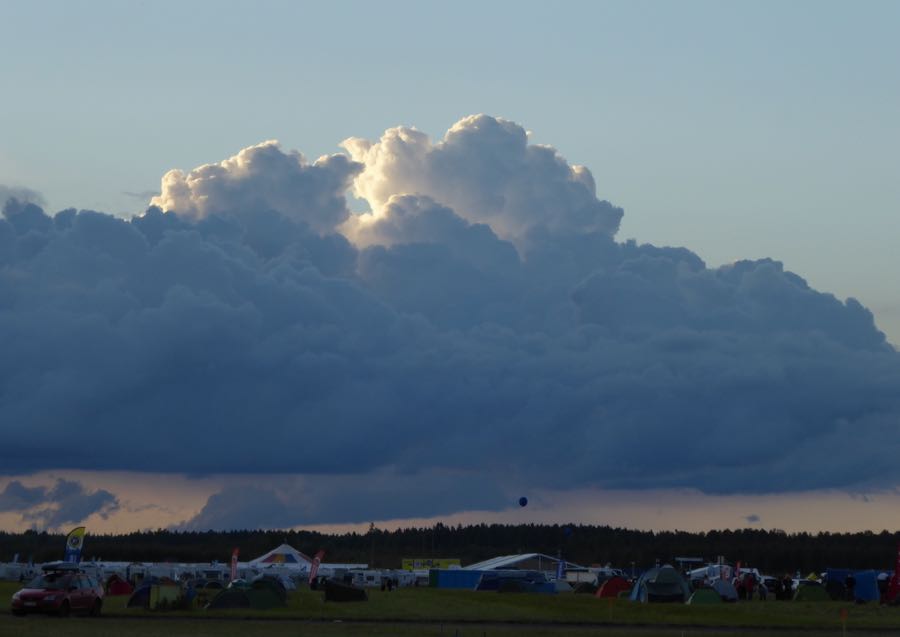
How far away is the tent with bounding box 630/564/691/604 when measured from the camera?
295 ft

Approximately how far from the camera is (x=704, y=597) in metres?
87.1

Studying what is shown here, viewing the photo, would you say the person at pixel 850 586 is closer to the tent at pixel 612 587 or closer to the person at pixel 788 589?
the person at pixel 788 589

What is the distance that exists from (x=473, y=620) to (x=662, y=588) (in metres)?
26.9

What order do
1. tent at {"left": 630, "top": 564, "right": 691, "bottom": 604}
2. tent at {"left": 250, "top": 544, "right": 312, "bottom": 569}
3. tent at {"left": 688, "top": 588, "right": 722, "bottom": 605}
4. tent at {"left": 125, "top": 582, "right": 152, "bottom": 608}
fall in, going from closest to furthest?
tent at {"left": 125, "top": 582, "right": 152, "bottom": 608}
tent at {"left": 688, "top": 588, "right": 722, "bottom": 605}
tent at {"left": 630, "top": 564, "right": 691, "bottom": 604}
tent at {"left": 250, "top": 544, "right": 312, "bottom": 569}

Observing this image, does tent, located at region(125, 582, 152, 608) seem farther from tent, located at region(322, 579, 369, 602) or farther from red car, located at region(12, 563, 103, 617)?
tent, located at region(322, 579, 369, 602)

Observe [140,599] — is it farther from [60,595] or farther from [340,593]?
[340,593]

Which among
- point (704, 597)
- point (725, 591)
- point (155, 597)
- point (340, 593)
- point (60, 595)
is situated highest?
point (725, 591)

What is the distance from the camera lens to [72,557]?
353 feet

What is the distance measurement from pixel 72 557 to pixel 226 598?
38930mm

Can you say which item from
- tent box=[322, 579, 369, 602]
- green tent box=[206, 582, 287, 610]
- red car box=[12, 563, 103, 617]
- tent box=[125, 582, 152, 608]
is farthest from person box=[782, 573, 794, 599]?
red car box=[12, 563, 103, 617]

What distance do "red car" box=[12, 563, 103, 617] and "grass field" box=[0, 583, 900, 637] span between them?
1.26m

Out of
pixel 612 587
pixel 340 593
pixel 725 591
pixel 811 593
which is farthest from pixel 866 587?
pixel 340 593

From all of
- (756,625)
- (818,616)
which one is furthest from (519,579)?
(756,625)

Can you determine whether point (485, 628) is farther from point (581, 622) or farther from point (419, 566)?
point (419, 566)
